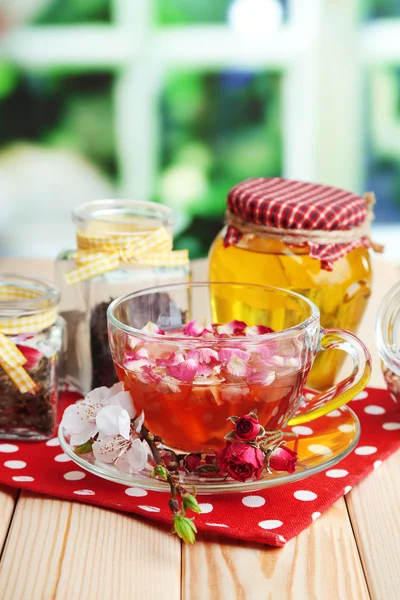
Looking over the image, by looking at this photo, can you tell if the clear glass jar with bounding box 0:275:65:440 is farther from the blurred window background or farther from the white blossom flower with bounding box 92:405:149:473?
the blurred window background

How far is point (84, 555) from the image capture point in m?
0.73

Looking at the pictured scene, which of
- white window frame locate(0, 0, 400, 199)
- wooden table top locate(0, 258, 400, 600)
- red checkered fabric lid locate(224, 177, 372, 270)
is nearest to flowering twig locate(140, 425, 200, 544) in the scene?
wooden table top locate(0, 258, 400, 600)

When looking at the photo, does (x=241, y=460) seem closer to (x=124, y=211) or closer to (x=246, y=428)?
(x=246, y=428)

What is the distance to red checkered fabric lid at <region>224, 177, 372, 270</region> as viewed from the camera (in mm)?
1052

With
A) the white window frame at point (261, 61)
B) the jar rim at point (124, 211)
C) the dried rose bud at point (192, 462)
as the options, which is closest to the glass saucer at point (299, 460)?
the dried rose bud at point (192, 462)

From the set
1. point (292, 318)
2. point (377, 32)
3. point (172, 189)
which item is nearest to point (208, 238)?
point (172, 189)

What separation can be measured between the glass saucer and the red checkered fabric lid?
0.20 meters

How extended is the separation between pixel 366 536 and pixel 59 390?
0.46m

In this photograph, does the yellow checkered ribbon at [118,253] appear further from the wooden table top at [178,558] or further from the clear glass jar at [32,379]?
the wooden table top at [178,558]

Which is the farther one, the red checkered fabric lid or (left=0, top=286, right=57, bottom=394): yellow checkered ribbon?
the red checkered fabric lid

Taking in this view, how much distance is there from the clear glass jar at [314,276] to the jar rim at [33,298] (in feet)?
0.79

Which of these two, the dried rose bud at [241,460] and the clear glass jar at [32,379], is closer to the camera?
the dried rose bud at [241,460]

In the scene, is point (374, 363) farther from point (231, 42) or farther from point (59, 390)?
point (231, 42)

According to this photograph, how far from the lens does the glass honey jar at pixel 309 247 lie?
106 centimetres
